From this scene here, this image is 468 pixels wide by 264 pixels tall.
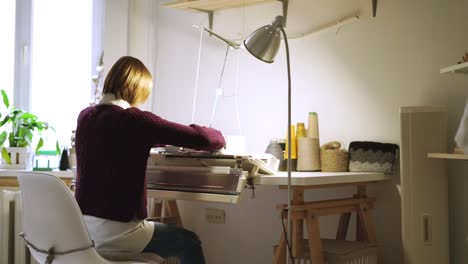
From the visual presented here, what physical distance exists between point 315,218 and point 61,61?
81.8 inches

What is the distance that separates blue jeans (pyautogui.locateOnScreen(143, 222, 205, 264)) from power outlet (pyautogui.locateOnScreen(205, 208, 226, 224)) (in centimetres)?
94

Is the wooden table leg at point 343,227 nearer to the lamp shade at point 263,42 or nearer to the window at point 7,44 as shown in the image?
the lamp shade at point 263,42

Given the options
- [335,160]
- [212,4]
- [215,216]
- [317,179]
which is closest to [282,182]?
[317,179]

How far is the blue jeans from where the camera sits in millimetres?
1874

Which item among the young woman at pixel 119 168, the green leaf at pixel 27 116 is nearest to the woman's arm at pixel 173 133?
the young woman at pixel 119 168

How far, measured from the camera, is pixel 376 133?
7.90 feet

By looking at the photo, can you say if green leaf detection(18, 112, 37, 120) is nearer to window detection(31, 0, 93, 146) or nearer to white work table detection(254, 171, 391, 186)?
window detection(31, 0, 93, 146)

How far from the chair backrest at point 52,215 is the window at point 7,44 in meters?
1.73

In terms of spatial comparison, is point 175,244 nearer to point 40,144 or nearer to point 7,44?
point 40,144

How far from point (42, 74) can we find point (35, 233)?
1.81m

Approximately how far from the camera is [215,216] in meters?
2.95

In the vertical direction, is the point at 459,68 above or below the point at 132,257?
above

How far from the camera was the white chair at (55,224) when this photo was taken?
64.3 inches

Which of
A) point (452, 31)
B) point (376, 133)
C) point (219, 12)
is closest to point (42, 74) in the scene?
point (219, 12)
